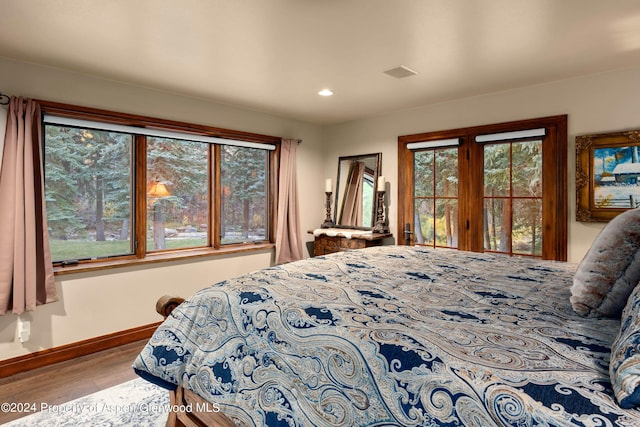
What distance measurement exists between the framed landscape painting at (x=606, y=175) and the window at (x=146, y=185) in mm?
3320

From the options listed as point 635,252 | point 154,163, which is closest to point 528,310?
point 635,252

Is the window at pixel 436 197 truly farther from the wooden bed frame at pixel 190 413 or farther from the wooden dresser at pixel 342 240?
the wooden bed frame at pixel 190 413

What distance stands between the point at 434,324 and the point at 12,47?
3332 millimetres

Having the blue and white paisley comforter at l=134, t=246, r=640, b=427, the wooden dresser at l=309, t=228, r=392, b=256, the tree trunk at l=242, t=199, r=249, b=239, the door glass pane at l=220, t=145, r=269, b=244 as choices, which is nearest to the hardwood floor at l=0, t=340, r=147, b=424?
the blue and white paisley comforter at l=134, t=246, r=640, b=427

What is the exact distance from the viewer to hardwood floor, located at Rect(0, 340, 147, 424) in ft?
7.97

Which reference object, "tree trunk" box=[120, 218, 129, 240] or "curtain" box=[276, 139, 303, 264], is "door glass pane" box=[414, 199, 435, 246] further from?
"tree trunk" box=[120, 218, 129, 240]

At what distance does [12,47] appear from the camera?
2.54m

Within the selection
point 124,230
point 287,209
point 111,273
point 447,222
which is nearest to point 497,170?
point 447,222

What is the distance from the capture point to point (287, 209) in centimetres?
467

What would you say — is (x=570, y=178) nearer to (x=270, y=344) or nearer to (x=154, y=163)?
(x=270, y=344)

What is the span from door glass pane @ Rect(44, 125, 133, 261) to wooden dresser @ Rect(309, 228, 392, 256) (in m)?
2.23

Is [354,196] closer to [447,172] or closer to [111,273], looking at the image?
[447,172]

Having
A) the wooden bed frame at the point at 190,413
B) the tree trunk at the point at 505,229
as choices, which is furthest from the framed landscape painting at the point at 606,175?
the wooden bed frame at the point at 190,413

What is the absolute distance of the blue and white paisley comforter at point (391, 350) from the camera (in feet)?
2.64
